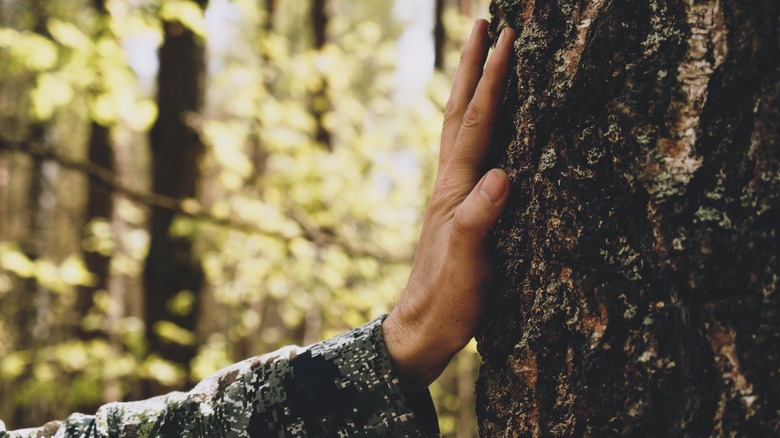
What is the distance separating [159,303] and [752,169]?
5062 millimetres

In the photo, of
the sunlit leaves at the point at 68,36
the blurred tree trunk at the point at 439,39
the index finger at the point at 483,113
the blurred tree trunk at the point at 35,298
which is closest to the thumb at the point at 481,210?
the index finger at the point at 483,113

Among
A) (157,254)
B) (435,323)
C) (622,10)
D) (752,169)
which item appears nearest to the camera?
(752,169)

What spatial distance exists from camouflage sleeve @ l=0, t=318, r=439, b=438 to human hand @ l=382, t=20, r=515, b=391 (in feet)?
0.20

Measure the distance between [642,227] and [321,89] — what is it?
536 centimetres

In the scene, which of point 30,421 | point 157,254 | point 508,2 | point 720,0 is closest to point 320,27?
point 157,254

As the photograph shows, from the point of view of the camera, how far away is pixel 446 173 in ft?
4.02

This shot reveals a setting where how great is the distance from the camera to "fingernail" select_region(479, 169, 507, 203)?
1072mm

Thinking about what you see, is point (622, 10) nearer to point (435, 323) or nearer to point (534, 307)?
point (534, 307)

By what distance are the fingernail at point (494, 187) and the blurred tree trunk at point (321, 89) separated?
15.7ft

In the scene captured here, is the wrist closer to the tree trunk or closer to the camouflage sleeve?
the camouflage sleeve

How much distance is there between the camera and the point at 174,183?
4988mm

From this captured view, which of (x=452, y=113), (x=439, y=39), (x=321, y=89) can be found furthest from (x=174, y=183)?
(x=452, y=113)

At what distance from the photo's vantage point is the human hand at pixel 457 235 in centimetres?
110

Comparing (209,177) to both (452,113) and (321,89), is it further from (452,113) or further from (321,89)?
(452,113)
